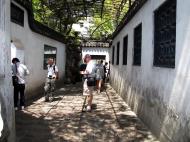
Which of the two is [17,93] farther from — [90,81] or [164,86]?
[164,86]

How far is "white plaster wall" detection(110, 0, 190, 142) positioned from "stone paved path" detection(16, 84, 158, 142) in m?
0.39

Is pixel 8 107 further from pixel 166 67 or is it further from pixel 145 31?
pixel 145 31

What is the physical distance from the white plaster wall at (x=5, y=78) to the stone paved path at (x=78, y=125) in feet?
5.21

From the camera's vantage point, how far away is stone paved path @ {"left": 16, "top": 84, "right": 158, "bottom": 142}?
773cm

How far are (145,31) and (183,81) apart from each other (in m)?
3.90

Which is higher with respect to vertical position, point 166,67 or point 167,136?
point 166,67

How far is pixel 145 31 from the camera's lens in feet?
31.8

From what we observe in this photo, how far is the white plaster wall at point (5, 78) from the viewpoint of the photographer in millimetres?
5603

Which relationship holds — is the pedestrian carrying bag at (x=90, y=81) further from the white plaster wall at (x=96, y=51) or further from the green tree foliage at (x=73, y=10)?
the white plaster wall at (x=96, y=51)

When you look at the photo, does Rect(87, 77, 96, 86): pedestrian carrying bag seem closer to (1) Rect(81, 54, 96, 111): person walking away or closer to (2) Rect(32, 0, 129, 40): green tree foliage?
(1) Rect(81, 54, 96, 111): person walking away

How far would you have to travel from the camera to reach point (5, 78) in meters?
5.82

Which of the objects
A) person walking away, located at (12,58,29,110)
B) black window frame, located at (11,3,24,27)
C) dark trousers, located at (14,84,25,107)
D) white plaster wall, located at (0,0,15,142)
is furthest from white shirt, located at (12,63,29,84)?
white plaster wall, located at (0,0,15,142)

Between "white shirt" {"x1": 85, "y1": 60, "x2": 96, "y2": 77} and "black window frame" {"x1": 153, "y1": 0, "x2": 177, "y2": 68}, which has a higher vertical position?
"black window frame" {"x1": 153, "y1": 0, "x2": 177, "y2": 68}

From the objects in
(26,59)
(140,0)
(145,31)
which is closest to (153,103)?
(145,31)
